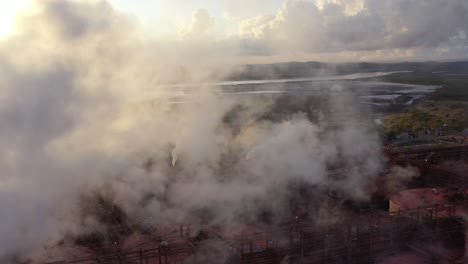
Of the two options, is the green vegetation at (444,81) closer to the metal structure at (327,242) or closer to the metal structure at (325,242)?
the metal structure at (325,242)

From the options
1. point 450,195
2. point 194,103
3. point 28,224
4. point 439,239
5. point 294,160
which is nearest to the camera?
point 28,224

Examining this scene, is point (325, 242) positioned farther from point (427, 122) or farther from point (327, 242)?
point (427, 122)

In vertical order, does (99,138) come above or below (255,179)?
above

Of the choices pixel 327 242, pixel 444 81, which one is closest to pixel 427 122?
pixel 327 242

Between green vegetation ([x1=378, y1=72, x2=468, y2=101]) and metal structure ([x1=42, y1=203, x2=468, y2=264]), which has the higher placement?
green vegetation ([x1=378, y1=72, x2=468, y2=101])

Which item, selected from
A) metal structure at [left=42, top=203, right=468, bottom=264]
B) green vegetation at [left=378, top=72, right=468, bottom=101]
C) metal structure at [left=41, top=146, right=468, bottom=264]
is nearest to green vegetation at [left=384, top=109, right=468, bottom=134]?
green vegetation at [left=378, top=72, right=468, bottom=101]

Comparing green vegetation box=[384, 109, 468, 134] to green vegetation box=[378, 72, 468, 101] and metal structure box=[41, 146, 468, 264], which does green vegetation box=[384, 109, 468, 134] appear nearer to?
green vegetation box=[378, 72, 468, 101]

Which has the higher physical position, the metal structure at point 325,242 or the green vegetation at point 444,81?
the green vegetation at point 444,81

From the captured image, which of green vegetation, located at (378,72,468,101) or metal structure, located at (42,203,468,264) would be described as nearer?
metal structure, located at (42,203,468,264)

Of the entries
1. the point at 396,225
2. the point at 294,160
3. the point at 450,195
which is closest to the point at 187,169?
the point at 294,160

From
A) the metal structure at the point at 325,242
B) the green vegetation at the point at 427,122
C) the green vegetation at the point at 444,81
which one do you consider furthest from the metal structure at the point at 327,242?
the green vegetation at the point at 444,81

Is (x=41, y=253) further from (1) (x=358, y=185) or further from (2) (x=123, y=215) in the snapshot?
(1) (x=358, y=185)
